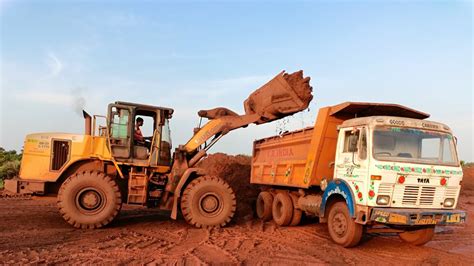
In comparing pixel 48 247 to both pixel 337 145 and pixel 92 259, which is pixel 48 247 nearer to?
pixel 92 259

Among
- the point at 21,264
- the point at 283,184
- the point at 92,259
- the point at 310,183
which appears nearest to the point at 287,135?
the point at 283,184

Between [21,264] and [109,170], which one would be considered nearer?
[21,264]

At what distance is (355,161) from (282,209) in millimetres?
3522

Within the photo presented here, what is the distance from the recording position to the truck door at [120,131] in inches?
390

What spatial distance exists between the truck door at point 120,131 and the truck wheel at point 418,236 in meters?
6.63

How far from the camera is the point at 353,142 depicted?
805 centimetres

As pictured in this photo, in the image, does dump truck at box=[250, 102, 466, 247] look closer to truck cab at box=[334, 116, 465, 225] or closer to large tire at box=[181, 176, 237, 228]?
truck cab at box=[334, 116, 465, 225]

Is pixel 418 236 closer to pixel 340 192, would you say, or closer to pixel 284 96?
pixel 340 192

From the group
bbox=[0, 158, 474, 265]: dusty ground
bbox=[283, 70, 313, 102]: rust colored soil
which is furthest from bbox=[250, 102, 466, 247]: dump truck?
bbox=[283, 70, 313, 102]: rust colored soil

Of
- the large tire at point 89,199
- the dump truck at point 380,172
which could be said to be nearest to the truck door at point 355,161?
the dump truck at point 380,172

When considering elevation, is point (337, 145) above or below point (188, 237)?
above

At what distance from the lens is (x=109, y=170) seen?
10195 millimetres

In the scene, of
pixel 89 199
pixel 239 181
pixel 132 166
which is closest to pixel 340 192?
pixel 132 166

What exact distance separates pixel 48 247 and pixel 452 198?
24.8 ft
